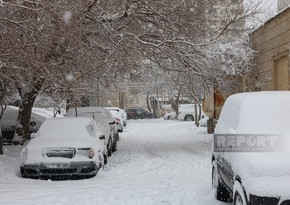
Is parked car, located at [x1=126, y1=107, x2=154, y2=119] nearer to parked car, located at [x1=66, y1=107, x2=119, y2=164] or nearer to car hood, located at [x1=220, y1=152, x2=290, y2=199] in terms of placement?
parked car, located at [x1=66, y1=107, x2=119, y2=164]

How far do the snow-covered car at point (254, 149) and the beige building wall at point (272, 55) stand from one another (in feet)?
29.2

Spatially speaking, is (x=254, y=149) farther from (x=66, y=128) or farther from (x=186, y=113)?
(x=186, y=113)

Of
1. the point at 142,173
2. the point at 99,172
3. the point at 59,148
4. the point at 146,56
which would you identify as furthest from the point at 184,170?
the point at 146,56

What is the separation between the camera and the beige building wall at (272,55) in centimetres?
1641

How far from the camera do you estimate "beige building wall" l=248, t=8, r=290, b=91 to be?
16.4m

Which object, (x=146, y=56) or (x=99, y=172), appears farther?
(x=146, y=56)

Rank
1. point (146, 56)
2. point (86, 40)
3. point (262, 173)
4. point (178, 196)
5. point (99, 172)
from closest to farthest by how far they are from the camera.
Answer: point (262, 173), point (178, 196), point (99, 172), point (86, 40), point (146, 56)

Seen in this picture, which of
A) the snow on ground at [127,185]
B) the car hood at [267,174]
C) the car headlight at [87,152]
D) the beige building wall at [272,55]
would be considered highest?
the beige building wall at [272,55]

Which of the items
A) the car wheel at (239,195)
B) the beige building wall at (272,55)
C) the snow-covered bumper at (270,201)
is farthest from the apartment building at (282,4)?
the snow-covered bumper at (270,201)

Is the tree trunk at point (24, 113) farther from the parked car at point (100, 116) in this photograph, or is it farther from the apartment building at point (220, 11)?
the apartment building at point (220, 11)

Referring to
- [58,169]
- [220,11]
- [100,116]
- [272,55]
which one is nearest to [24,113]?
[100,116]

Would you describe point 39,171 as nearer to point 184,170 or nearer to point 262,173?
point 184,170

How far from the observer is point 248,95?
7422 mm

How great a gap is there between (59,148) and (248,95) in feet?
17.0
